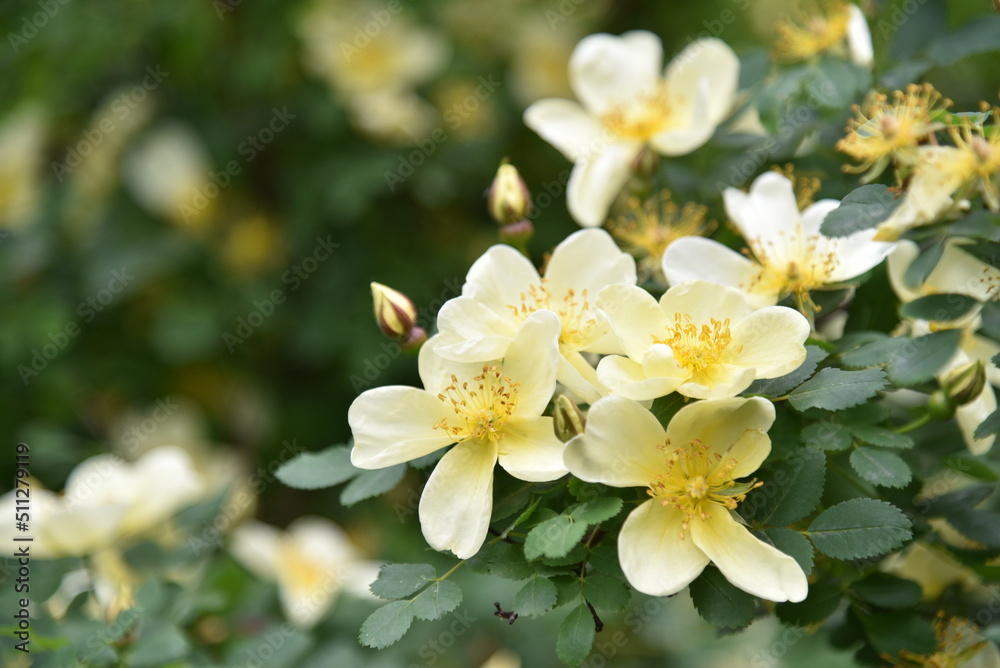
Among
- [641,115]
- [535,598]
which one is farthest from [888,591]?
[641,115]

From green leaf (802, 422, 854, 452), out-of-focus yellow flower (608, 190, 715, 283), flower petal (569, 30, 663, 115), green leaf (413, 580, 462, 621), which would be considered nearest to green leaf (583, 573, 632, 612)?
green leaf (413, 580, 462, 621)

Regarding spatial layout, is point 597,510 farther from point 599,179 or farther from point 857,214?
point 599,179

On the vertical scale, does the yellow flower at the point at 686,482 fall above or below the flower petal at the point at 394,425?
below

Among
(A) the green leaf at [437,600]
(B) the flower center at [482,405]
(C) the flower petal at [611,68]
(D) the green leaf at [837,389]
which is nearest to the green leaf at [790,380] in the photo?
(D) the green leaf at [837,389]

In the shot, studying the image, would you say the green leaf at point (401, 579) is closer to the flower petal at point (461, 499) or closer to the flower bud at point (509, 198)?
the flower petal at point (461, 499)

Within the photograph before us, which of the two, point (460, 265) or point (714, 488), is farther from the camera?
point (460, 265)

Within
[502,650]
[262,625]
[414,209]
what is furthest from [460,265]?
[262,625]

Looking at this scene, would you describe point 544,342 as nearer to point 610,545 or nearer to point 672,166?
point 610,545
